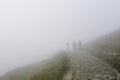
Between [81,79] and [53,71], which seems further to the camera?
[53,71]

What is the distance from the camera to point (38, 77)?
2795 cm

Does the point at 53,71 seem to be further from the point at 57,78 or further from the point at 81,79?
the point at 81,79

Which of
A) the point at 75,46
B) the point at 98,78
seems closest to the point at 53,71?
the point at 98,78

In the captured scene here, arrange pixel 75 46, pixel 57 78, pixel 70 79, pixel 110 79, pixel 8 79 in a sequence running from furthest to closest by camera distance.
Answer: pixel 75 46
pixel 8 79
pixel 57 78
pixel 70 79
pixel 110 79

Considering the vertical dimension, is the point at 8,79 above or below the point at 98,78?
below

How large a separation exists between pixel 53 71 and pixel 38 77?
1.93 m

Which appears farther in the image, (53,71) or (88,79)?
(53,71)

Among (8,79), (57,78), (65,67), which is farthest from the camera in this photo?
(8,79)

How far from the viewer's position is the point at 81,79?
68.6ft

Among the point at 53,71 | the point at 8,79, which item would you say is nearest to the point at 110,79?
the point at 53,71

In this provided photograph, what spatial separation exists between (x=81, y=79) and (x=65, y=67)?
9545 mm

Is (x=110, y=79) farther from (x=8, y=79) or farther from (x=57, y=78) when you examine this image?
(x=8, y=79)

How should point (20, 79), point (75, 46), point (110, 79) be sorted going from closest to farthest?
point (110, 79) < point (20, 79) < point (75, 46)

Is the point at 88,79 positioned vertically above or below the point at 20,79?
above
